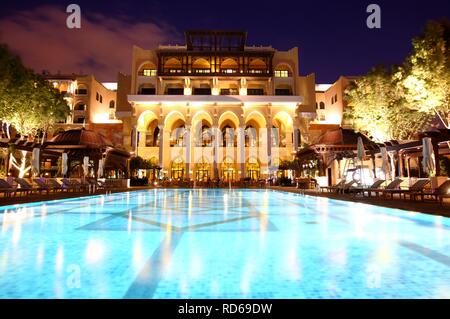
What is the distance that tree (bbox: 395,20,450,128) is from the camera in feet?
51.9

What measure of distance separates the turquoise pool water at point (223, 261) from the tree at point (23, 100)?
1702cm

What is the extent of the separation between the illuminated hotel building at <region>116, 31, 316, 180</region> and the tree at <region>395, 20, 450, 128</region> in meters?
22.9

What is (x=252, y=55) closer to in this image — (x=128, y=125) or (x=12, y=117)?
(x=128, y=125)

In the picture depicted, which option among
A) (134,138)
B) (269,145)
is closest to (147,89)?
(134,138)

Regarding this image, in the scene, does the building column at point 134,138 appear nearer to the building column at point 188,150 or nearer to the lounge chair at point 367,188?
the building column at point 188,150

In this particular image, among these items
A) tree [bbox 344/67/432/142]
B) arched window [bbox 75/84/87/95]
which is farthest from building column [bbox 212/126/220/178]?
arched window [bbox 75/84/87/95]

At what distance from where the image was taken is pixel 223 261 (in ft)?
11.5

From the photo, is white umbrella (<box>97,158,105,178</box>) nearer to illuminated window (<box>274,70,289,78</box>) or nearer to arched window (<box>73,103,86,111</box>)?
arched window (<box>73,103,86,111</box>)

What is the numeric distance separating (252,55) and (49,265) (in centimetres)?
4486

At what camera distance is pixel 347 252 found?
12.8ft

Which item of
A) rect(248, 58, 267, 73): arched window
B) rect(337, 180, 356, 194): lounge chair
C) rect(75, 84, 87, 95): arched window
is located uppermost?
rect(248, 58, 267, 73): arched window

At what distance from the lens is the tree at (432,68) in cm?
1581

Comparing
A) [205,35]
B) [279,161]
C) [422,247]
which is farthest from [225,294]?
[205,35]

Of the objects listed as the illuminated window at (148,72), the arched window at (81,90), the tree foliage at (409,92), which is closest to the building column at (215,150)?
the illuminated window at (148,72)
